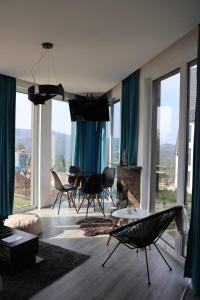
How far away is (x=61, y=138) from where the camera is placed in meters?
6.14

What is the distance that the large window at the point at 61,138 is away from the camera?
5898mm

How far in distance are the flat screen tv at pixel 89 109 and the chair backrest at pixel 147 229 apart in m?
3.23

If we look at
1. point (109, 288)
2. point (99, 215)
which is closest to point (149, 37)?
point (109, 288)

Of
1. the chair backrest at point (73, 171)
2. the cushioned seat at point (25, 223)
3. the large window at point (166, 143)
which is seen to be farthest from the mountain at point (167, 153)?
the chair backrest at point (73, 171)

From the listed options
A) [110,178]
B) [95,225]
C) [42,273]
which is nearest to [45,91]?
[42,273]

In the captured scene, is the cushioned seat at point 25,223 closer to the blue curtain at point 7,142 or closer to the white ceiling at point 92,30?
the blue curtain at point 7,142

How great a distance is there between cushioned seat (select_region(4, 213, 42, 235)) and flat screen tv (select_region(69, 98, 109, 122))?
240 cm

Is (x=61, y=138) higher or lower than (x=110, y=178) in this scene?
higher

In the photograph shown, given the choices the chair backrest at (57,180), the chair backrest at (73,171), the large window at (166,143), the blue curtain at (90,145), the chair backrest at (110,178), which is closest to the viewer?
the large window at (166,143)

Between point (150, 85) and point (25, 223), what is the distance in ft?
9.31

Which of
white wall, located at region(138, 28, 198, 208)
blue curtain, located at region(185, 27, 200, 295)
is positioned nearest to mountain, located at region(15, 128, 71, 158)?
white wall, located at region(138, 28, 198, 208)

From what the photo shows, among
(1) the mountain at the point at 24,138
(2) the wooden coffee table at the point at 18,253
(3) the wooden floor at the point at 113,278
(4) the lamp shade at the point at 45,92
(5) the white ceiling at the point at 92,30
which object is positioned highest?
(5) the white ceiling at the point at 92,30

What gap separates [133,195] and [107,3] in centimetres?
281

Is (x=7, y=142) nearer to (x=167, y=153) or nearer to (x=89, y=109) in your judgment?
(x=89, y=109)
